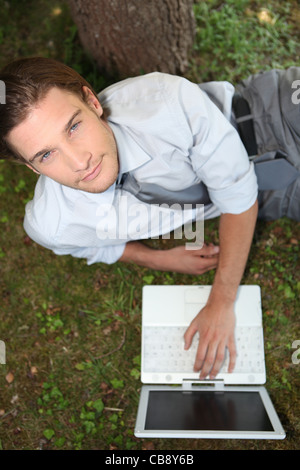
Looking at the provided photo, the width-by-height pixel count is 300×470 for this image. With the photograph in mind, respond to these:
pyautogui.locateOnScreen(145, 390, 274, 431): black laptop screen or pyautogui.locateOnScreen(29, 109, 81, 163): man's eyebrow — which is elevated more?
pyautogui.locateOnScreen(29, 109, 81, 163): man's eyebrow

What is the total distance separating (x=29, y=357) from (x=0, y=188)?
1.45m

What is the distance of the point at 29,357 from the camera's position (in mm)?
3344

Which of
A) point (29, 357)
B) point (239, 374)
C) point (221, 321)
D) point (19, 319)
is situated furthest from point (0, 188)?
point (239, 374)

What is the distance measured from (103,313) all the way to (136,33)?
6.91 ft

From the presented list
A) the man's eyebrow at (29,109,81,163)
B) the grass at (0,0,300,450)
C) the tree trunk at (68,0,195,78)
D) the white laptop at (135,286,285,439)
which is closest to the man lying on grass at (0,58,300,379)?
the man's eyebrow at (29,109,81,163)

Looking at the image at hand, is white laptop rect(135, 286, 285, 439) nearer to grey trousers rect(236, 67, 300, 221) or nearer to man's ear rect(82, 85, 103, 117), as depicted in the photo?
grey trousers rect(236, 67, 300, 221)

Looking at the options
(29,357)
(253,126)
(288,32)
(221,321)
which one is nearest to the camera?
(253,126)

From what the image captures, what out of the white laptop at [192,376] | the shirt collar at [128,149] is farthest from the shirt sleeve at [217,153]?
the white laptop at [192,376]

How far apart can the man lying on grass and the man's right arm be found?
6.1 inches

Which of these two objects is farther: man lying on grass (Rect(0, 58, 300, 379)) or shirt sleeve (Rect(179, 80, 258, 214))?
shirt sleeve (Rect(179, 80, 258, 214))

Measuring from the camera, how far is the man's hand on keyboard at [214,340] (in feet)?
9.05

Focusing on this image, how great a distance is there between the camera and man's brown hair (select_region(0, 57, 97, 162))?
6.35ft

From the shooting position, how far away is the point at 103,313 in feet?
11.0
